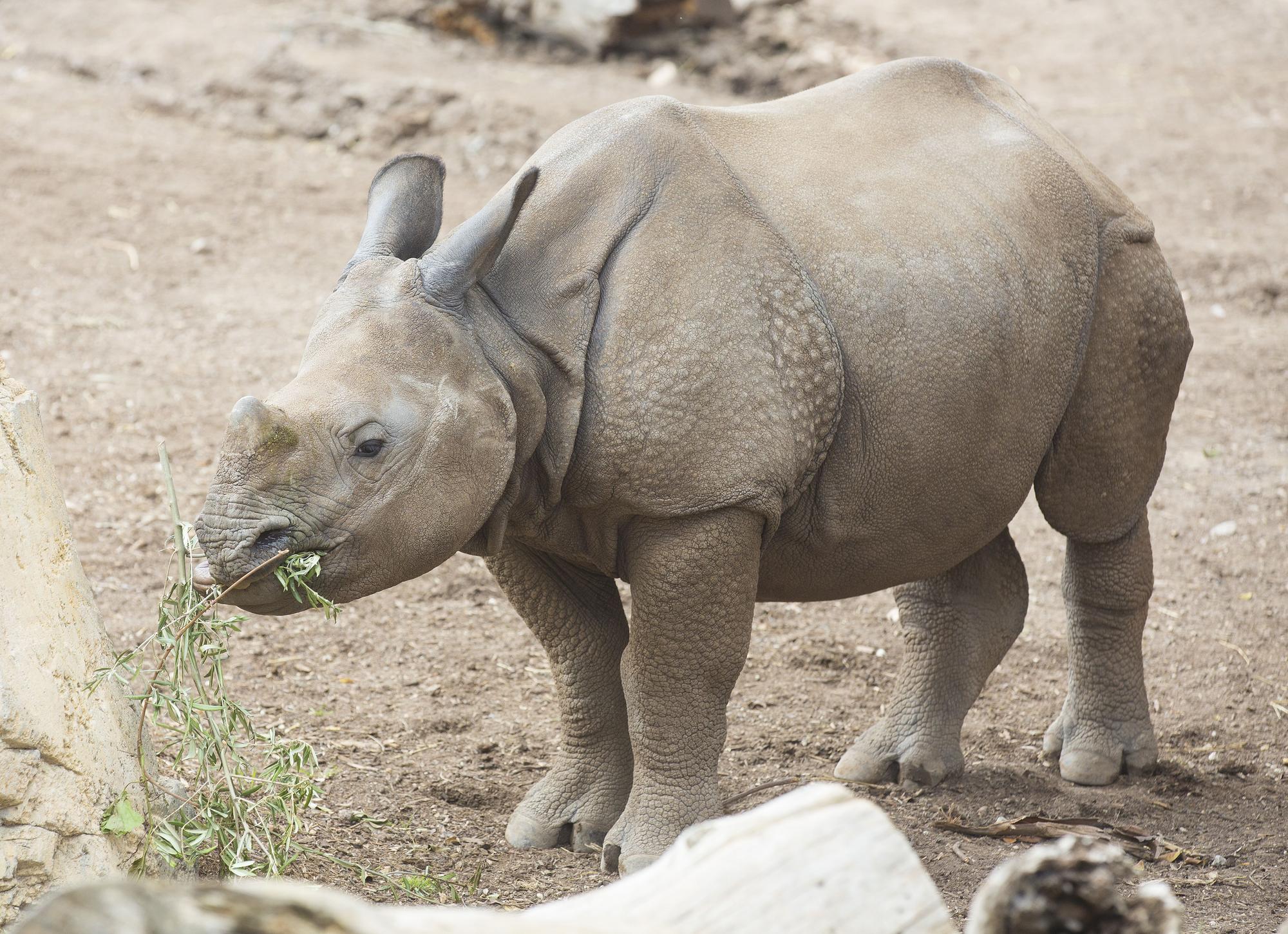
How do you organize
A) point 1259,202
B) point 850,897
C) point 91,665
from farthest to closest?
point 1259,202 → point 91,665 → point 850,897

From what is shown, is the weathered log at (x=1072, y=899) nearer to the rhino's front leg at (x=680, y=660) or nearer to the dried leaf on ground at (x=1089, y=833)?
the rhino's front leg at (x=680, y=660)

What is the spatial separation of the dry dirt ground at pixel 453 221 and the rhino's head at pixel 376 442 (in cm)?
105

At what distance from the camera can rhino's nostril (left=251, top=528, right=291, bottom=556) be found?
3750 mm

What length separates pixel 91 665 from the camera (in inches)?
148

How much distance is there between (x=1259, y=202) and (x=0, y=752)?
10.6 meters

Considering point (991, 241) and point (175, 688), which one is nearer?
point (175, 688)

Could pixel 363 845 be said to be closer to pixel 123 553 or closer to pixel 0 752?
pixel 0 752

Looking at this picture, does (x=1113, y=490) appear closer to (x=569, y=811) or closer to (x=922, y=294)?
(x=922, y=294)

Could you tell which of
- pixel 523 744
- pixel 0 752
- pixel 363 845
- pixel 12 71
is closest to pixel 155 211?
pixel 12 71

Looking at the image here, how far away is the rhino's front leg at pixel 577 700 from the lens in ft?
15.7

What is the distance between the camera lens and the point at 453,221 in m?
10.3

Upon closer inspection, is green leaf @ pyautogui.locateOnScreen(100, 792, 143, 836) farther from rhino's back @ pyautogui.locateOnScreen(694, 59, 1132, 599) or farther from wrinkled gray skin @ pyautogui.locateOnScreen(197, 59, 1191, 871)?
rhino's back @ pyautogui.locateOnScreen(694, 59, 1132, 599)

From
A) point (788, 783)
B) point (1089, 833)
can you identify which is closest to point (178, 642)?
point (788, 783)

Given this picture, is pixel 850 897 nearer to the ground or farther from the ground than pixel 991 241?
nearer to the ground
